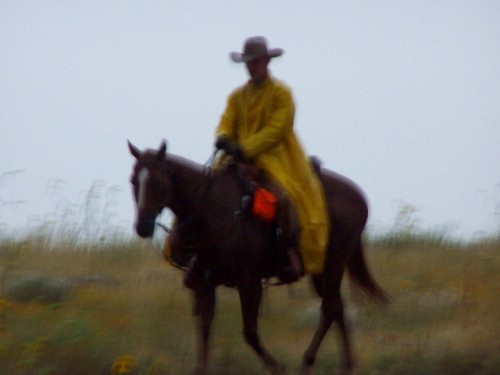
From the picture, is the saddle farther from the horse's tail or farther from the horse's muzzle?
the horse's tail

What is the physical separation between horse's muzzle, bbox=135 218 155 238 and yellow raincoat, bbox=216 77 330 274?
113 centimetres

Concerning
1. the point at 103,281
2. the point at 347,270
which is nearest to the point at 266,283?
the point at 347,270

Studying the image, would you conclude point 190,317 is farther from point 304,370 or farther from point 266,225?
point 266,225

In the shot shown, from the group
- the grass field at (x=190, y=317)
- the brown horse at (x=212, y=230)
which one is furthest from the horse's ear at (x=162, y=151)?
the grass field at (x=190, y=317)

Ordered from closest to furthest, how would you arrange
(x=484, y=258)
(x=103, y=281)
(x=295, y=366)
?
(x=295, y=366) → (x=103, y=281) → (x=484, y=258)

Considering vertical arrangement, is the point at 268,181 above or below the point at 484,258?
above

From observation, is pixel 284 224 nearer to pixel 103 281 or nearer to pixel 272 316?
pixel 272 316

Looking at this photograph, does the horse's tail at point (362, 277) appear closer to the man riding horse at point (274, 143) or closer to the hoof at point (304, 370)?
the man riding horse at point (274, 143)

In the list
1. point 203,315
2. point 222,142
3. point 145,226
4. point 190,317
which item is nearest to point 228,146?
point 222,142

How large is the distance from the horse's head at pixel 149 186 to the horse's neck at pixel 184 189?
0.14 m

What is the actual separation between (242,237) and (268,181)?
62 centimetres

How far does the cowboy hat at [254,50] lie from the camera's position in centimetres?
1034

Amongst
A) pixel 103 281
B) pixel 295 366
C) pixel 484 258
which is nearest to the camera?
pixel 295 366

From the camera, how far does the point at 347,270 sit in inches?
460
